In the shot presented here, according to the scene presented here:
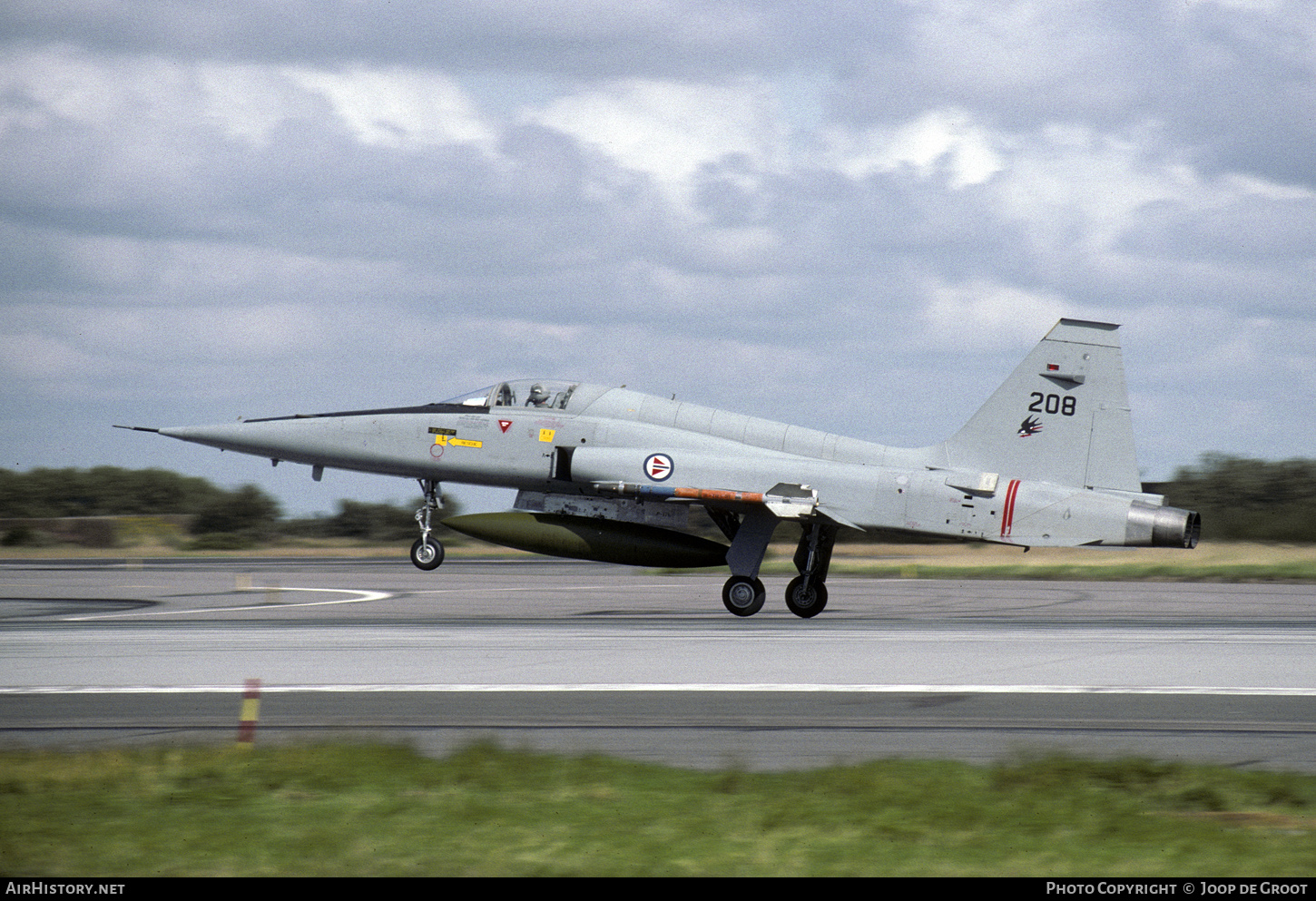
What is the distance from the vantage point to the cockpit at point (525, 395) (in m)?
21.8

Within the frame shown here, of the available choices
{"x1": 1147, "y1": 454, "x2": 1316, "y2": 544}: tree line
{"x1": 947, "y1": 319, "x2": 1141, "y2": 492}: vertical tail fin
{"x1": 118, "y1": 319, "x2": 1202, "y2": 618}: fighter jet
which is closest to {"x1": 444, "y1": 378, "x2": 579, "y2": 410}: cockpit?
{"x1": 118, "y1": 319, "x2": 1202, "y2": 618}: fighter jet

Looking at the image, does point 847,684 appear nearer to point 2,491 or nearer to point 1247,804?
point 1247,804

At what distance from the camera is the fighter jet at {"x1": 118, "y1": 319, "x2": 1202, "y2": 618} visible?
774 inches

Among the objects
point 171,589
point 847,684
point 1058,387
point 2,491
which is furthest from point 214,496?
point 847,684

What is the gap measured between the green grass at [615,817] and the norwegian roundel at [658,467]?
1216 cm

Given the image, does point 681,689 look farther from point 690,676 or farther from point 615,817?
point 615,817

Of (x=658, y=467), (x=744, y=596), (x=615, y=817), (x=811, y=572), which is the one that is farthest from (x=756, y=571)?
(x=615, y=817)

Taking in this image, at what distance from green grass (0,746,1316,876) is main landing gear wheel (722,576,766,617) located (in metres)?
12.3

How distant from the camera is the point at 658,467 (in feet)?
67.7

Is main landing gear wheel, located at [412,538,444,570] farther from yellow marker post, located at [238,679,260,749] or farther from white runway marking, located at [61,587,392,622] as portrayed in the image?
yellow marker post, located at [238,679,260,749]

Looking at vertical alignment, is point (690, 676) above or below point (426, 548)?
below

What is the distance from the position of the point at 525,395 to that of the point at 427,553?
3238mm

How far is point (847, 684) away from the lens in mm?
12195
